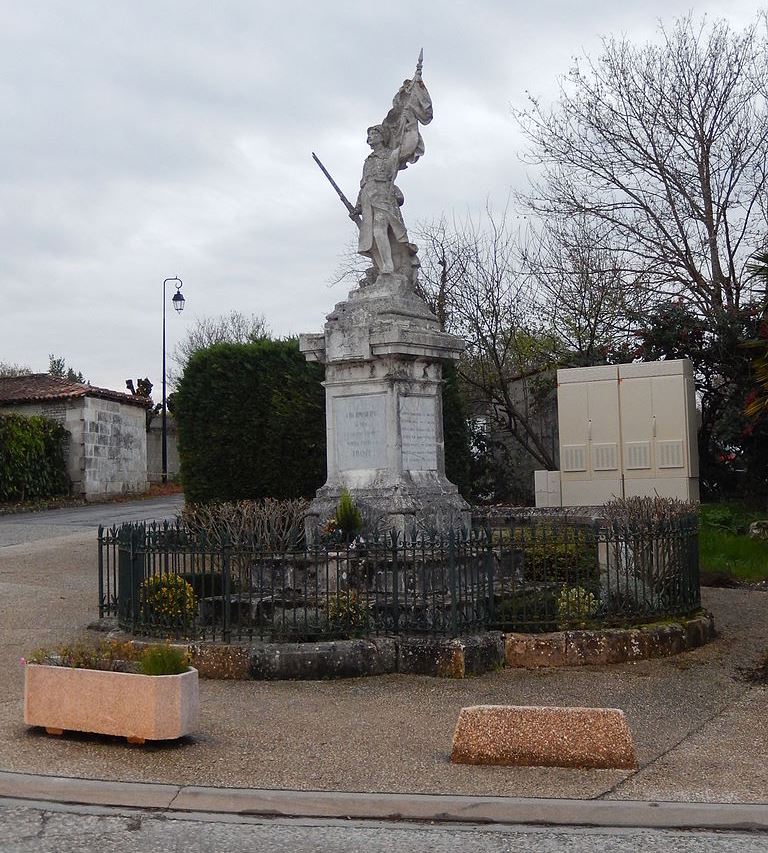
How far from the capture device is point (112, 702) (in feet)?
22.5

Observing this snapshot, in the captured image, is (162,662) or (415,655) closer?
(162,662)

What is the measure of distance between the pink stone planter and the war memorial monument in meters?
4.40

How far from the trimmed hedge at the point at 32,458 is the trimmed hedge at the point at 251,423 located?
10.6 metres

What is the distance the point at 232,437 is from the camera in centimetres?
1833

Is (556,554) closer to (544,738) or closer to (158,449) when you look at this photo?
(544,738)

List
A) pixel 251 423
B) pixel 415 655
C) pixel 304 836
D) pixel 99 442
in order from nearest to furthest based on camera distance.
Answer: pixel 304 836 → pixel 415 655 → pixel 251 423 → pixel 99 442

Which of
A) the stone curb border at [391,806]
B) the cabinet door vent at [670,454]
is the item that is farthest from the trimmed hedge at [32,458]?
the stone curb border at [391,806]

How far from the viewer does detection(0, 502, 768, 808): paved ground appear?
606 cm

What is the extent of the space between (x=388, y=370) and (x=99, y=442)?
844 inches

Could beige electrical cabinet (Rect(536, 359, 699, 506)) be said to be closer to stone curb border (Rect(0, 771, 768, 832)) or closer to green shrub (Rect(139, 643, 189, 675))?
green shrub (Rect(139, 643, 189, 675))

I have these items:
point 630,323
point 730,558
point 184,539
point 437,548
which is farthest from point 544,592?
point 630,323

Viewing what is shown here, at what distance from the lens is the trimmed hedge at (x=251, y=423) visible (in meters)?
17.9

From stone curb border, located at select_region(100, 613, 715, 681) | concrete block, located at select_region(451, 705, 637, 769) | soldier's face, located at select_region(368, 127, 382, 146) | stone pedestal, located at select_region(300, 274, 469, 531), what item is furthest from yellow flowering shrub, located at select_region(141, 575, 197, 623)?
soldier's face, located at select_region(368, 127, 382, 146)

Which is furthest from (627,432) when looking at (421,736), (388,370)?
(421,736)
